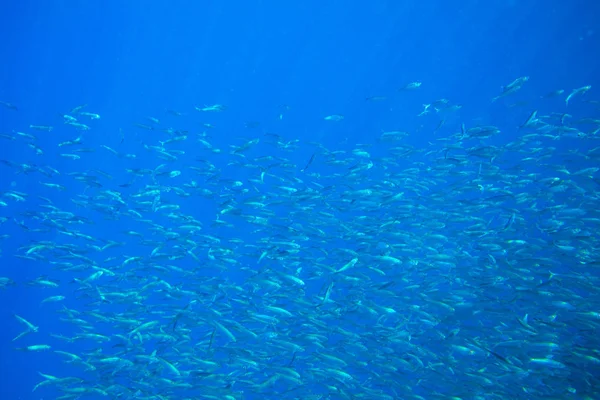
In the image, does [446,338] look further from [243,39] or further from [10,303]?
[243,39]

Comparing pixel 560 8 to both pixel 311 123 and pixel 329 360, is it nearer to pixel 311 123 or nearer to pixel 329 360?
pixel 311 123

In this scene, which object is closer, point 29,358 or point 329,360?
point 329,360

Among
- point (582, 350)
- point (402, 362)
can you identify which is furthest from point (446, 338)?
point (582, 350)

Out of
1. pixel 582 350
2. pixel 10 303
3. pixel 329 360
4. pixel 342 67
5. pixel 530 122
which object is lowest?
pixel 329 360

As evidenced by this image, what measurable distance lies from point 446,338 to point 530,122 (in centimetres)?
479

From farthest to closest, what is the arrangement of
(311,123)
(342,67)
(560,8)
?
(342,67), (311,123), (560,8)

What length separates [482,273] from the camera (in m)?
8.72

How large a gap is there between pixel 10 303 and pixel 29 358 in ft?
7.74

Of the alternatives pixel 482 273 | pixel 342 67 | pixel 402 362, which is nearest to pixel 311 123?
pixel 342 67

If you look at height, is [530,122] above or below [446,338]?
above

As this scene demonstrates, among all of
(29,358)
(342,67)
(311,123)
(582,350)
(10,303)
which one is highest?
(342,67)

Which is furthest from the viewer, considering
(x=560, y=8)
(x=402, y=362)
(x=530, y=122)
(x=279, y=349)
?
(x=560, y=8)

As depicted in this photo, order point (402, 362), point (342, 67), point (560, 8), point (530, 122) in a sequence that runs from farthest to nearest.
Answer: point (342, 67) < point (560, 8) < point (530, 122) < point (402, 362)

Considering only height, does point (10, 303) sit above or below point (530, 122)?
below
